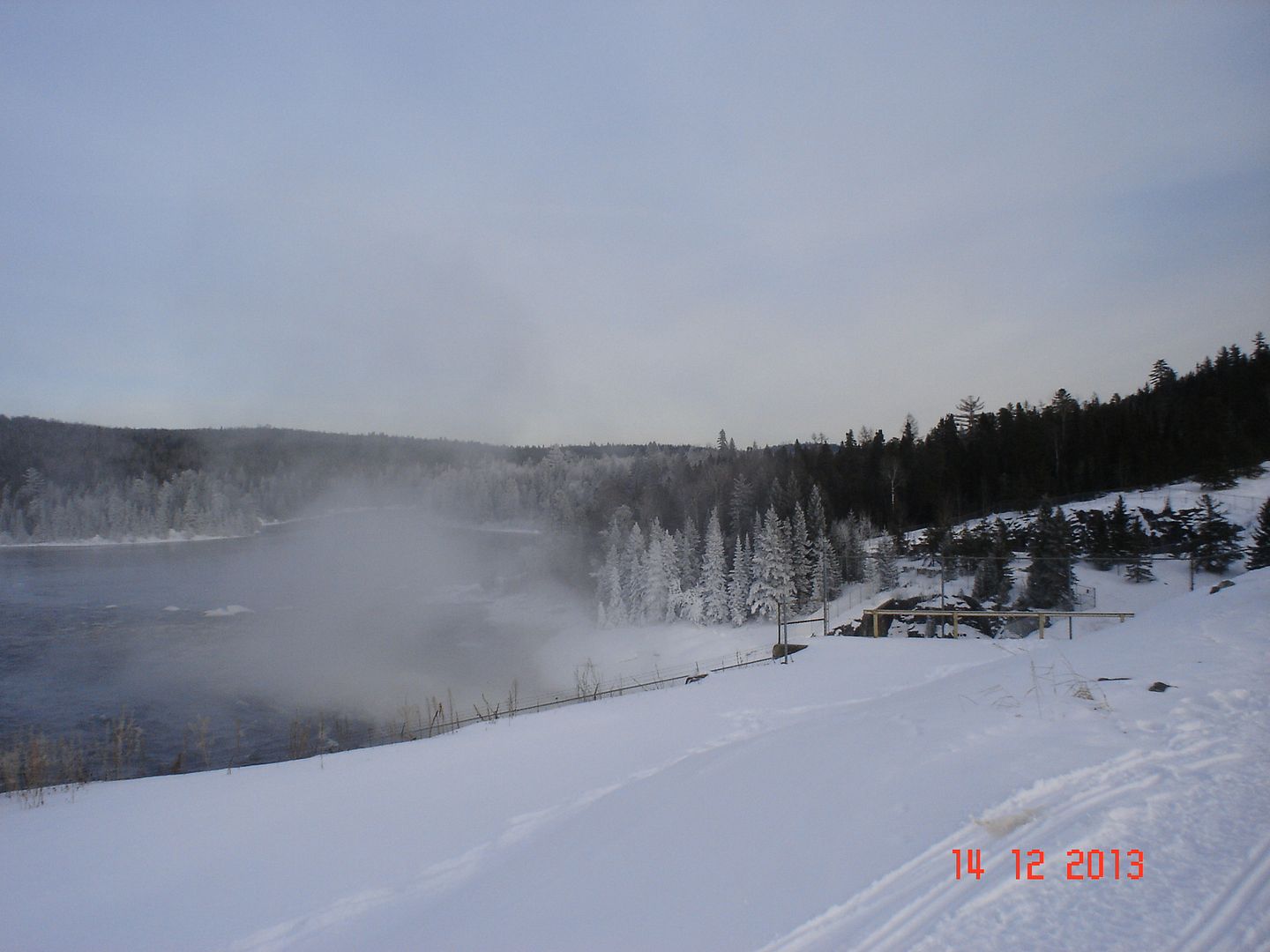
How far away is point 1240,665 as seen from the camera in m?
7.13

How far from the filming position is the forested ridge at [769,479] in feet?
164

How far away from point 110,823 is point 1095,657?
14937 millimetres

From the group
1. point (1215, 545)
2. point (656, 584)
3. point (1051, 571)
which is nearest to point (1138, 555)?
point (1215, 545)

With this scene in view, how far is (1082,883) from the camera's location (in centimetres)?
364

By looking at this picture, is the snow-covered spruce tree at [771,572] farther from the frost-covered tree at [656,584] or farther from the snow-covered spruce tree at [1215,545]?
the snow-covered spruce tree at [1215,545]

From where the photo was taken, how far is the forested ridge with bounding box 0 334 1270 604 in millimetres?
49906

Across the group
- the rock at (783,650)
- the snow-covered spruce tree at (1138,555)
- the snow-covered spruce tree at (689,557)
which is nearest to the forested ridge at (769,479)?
the snow-covered spruce tree at (689,557)

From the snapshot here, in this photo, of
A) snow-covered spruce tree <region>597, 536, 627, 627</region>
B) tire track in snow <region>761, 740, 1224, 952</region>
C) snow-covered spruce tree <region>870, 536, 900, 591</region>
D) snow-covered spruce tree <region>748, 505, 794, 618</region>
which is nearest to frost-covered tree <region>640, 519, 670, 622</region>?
snow-covered spruce tree <region>597, 536, 627, 627</region>

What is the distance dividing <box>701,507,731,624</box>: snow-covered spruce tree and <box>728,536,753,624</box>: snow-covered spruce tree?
0.49 metres

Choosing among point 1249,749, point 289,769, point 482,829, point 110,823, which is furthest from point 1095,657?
point 110,823

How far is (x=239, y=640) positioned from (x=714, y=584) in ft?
120

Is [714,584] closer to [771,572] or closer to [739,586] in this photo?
[739,586]

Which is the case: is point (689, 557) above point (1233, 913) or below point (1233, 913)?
below
